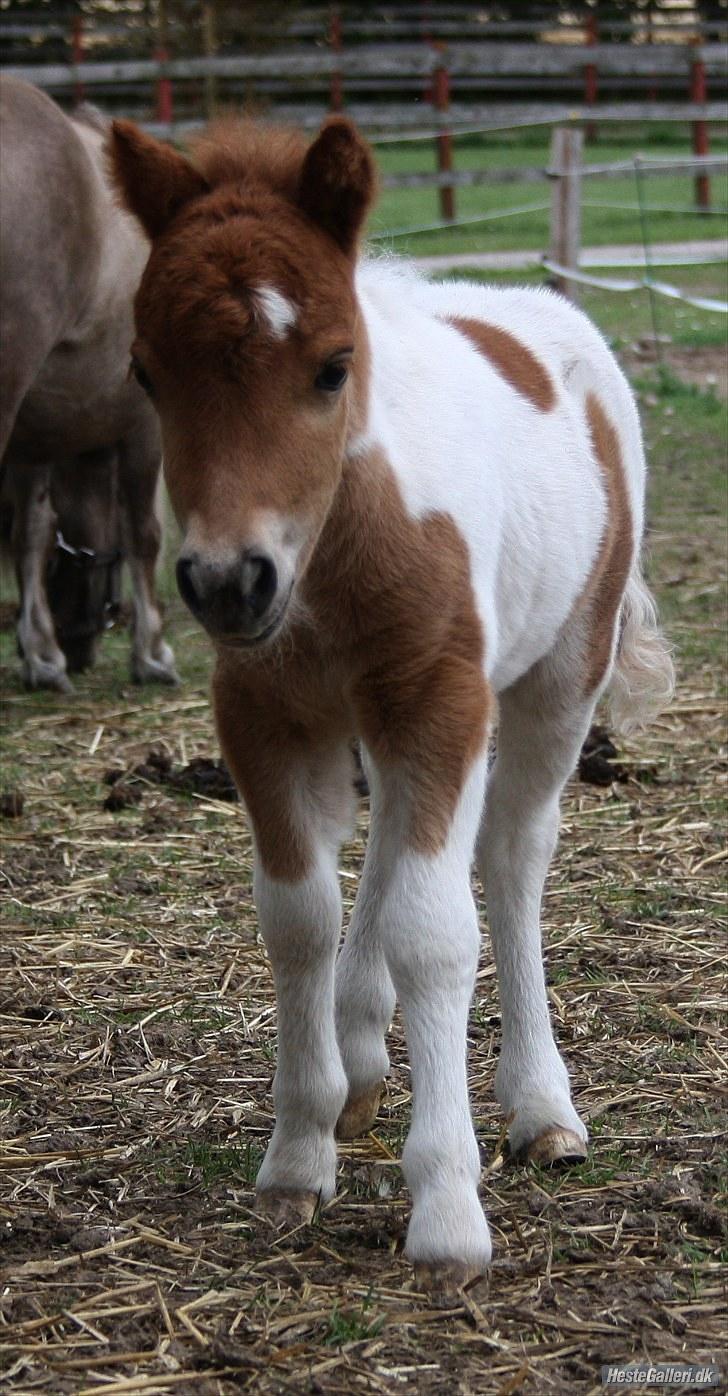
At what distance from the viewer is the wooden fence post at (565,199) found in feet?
35.3

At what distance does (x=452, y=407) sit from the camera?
2.81m

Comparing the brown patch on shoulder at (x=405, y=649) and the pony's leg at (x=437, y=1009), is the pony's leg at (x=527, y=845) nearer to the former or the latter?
the pony's leg at (x=437, y=1009)

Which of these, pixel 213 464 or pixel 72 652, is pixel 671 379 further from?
pixel 213 464

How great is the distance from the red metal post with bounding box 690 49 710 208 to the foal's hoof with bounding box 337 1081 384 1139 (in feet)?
60.3

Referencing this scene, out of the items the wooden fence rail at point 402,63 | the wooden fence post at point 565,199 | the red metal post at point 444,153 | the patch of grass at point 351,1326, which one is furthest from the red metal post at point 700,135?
the patch of grass at point 351,1326

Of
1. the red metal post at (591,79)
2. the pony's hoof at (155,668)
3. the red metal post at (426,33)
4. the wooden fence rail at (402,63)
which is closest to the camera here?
the pony's hoof at (155,668)

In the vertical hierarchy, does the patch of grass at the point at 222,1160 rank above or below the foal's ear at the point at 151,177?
below

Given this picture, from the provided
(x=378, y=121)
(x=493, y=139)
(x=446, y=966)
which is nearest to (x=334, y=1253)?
(x=446, y=966)

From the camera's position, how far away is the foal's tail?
12.1ft

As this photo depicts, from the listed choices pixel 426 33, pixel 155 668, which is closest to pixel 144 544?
pixel 155 668

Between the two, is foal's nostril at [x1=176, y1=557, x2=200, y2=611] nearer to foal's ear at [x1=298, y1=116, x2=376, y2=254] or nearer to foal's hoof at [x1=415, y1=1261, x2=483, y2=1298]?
foal's ear at [x1=298, y1=116, x2=376, y2=254]

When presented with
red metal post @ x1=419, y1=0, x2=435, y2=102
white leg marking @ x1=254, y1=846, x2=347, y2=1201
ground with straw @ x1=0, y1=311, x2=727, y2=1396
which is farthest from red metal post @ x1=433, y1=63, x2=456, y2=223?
white leg marking @ x1=254, y1=846, x2=347, y2=1201

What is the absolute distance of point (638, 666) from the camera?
3.72 meters

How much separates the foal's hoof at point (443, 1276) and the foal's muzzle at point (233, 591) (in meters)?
0.98
